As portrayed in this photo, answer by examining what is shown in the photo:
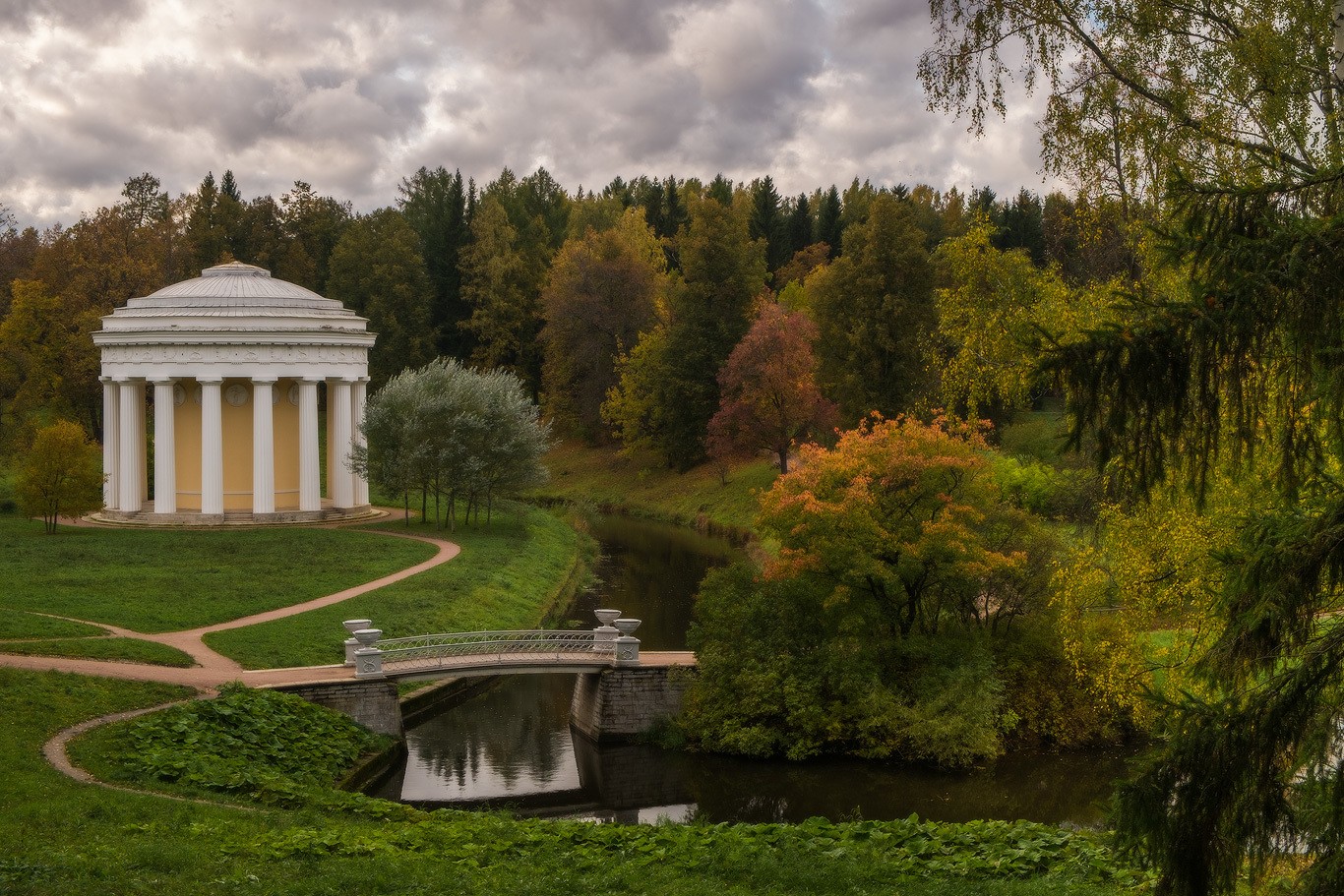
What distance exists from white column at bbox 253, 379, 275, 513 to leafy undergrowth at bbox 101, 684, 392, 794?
24239 millimetres

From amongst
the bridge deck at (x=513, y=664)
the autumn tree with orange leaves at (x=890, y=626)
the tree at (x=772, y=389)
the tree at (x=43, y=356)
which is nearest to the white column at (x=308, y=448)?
the tree at (x=772, y=389)

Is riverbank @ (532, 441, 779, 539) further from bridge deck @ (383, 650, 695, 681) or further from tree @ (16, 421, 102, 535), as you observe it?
bridge deck @ (383, 650, 695, 681)

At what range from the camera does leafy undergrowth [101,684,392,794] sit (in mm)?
19141

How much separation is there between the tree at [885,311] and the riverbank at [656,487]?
6340 millimetres

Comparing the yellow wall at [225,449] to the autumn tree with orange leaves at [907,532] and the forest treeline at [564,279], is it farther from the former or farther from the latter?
the autumn tree with orange leaves at [907,532]

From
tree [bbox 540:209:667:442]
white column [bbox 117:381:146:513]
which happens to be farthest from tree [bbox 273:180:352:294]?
white column [bbox 117:381:146:513]

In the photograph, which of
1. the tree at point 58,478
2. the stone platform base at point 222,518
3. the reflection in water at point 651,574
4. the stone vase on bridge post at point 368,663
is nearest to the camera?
the stone vase on bridge post at point 368,663

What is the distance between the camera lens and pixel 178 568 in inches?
1401

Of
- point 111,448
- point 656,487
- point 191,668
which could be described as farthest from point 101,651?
point 656,487

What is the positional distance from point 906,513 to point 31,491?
29.0 metres

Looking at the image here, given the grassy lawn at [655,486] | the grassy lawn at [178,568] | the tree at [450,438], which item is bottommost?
the grassy lawn at [178,568]

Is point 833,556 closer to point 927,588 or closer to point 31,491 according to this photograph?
point 927,588

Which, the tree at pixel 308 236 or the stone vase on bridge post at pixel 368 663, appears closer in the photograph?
the stone vase on bridge post at pixel 368 663

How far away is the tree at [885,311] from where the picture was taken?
164 feet
